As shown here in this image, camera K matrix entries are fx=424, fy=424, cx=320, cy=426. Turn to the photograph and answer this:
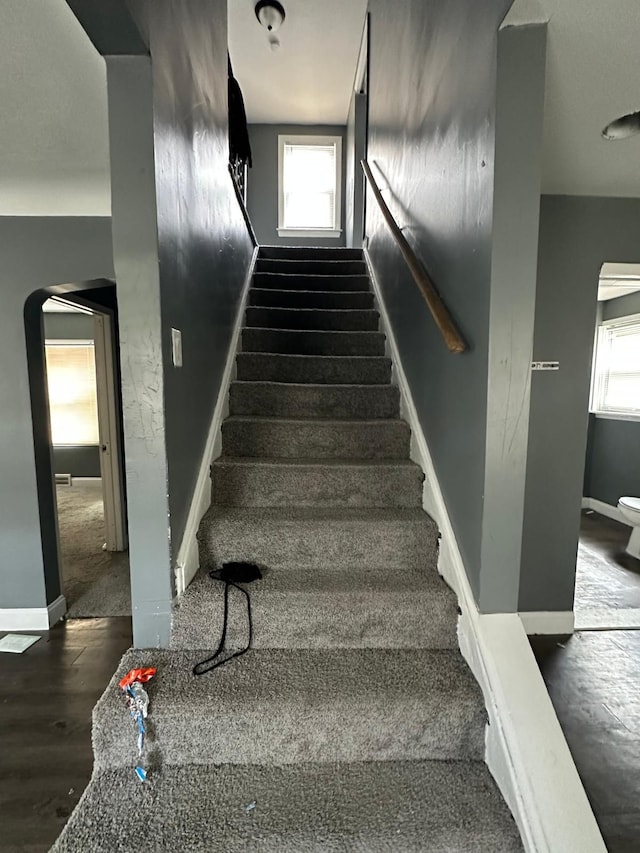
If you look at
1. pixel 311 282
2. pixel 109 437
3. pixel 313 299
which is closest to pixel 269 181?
pixel 311 282

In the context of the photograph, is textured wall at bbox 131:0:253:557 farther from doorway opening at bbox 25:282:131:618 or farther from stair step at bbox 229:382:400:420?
doorway opening at bbox 25:282:131:618

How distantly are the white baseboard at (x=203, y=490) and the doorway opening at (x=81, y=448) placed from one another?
83cm

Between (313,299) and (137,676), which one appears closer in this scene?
(137,676)

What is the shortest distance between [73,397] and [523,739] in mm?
6133

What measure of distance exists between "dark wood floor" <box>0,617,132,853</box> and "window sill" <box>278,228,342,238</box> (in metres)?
4.92

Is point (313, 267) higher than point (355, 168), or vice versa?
point (355, 168)

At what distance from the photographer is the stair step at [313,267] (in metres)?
3.46

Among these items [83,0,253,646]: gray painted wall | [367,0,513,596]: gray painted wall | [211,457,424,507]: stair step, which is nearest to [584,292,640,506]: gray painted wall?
[367,0,513,596]: gray painted wall

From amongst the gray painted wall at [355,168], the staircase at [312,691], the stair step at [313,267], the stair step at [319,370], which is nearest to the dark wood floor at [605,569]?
the staircase at [312,691]

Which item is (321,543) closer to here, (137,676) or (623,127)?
(137,676)

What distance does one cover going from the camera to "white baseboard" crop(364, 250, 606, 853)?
977mm

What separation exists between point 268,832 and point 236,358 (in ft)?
6.61

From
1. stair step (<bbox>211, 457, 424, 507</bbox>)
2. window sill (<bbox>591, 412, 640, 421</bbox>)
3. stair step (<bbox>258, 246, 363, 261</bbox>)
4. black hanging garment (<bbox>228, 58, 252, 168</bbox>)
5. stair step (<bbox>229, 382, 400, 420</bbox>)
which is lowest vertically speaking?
stair step (<bbox>211, 457, 424, 507</bbox>)

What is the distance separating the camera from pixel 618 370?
4.29 m
